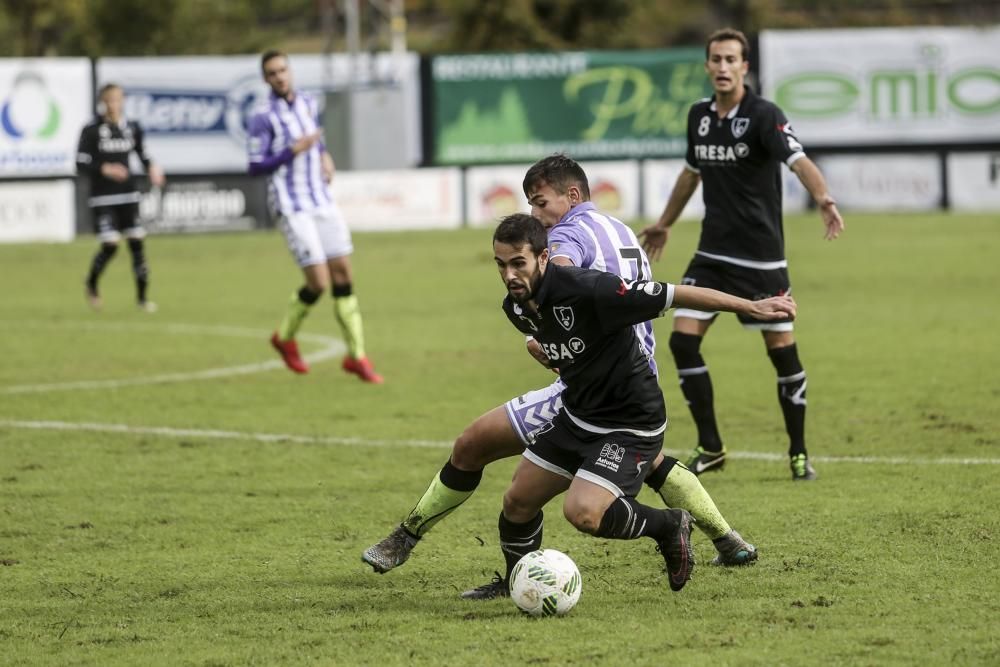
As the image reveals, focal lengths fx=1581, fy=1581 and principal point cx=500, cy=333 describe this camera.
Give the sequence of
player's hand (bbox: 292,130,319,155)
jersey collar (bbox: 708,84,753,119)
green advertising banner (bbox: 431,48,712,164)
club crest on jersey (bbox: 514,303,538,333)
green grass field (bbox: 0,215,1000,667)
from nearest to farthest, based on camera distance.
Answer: green grass field (bbox: 0,215,1000,667) < club crest on jersey (bbox: 514,303,538,333) < jersey collar (bbox: 708,84,753,119) < player's hand (bbox: 292,130,319,155) < green advertising banner (bbox: 431,48,712,164)

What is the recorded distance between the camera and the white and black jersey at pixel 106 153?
17.8 meters

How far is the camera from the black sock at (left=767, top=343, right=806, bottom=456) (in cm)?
827

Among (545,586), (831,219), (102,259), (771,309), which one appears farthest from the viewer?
(102,259)

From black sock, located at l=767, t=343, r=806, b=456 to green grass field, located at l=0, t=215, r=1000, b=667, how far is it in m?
0.29

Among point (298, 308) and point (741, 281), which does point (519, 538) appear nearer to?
point (741, 281)

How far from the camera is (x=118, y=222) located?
1803 centimetres

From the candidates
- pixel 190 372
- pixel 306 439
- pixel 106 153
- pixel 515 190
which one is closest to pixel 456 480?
pixel 306 439

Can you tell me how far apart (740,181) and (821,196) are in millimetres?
753

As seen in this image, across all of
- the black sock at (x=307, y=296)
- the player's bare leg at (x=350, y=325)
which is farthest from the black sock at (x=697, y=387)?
the black sock at (x=307, y=296)

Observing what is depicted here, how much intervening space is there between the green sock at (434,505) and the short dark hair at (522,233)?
1.13 metres

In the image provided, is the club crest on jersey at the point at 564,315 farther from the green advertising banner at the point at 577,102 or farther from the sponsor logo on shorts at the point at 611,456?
the green advertising banner at the point at 577,102

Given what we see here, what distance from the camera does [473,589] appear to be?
6094 millimetres

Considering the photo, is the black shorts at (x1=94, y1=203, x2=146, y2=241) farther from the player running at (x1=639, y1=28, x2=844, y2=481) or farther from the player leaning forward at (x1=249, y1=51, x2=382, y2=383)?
the player running at (x1=639, y1=28, x2=844, y2=481)

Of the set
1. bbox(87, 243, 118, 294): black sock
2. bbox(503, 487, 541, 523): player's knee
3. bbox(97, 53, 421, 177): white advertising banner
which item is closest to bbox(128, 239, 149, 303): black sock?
bbox(87, 243, 118, 294): black sock
